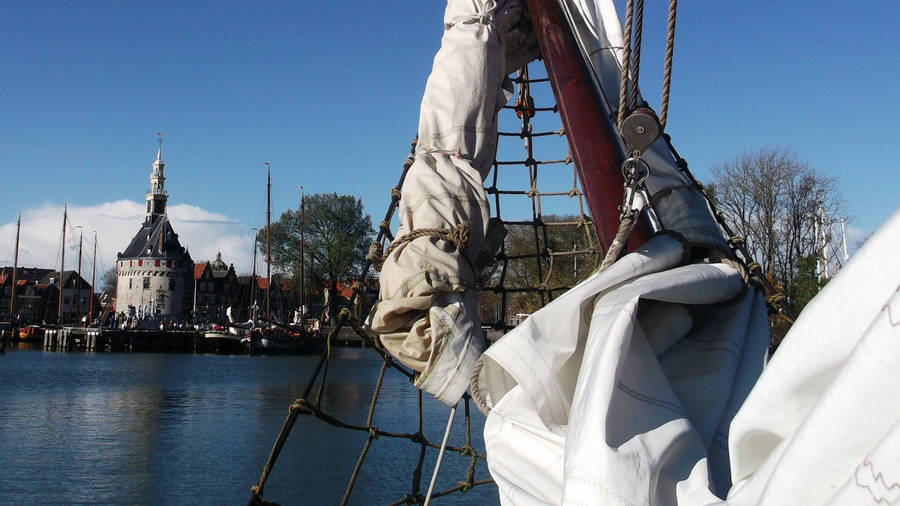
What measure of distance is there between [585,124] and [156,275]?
66.1 metres

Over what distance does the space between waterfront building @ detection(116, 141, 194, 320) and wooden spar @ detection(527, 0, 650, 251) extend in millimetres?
63250

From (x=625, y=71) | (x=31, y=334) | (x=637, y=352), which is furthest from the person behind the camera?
(x=31, y=334)

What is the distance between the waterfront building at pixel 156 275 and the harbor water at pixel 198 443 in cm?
3481

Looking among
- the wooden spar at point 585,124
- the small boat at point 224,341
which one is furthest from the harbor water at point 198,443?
the small boat at point 224,341

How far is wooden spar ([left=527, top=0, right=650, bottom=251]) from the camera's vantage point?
1990 millimetres

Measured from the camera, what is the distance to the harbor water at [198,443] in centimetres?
1162

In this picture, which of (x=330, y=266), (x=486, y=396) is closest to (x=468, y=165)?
(x=486, y=396)

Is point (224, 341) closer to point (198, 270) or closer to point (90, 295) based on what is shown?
point (90, 295)

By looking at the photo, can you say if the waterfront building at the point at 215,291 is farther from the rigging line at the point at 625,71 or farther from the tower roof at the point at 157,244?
the rigging line at the point at 625,71

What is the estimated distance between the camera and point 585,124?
7.27 feet

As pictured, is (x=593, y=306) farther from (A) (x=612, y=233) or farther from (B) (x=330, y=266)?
(B) (x=330, y=266)

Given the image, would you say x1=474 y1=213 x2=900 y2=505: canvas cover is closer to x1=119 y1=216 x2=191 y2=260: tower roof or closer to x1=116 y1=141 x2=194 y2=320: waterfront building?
x1=116 y1=141 x2=194 y2=320: waterfront building

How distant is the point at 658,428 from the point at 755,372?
0.39 m

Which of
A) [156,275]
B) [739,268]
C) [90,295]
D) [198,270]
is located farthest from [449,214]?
[198,270]
